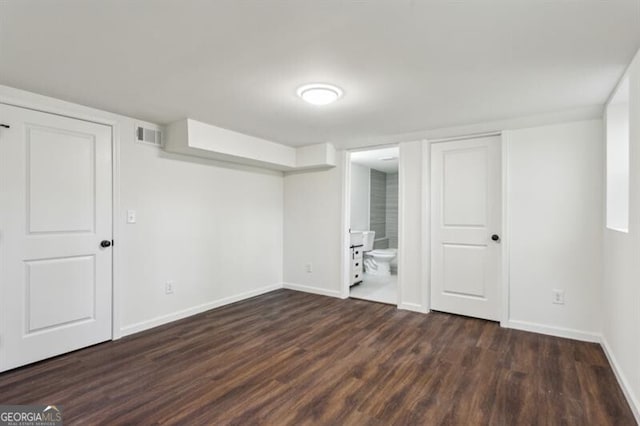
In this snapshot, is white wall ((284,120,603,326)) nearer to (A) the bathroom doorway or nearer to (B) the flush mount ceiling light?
(A) the bathroom doorway

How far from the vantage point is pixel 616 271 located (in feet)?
7.80

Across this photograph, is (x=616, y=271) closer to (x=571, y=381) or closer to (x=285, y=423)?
(x=571, y=381)

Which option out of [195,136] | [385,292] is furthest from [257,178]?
[385,292]

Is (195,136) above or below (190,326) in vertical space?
above

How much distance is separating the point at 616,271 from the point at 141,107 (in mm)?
4054

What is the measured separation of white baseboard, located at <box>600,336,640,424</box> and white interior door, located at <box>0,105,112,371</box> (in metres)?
3.92

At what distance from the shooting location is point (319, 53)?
192 centimetres

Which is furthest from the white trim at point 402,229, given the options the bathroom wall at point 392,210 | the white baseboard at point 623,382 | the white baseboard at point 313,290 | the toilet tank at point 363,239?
the bathroom wall at point 392,210

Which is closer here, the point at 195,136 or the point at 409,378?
the point at 409,378

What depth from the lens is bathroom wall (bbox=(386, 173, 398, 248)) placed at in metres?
7.43

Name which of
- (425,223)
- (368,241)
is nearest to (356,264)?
(368,241)

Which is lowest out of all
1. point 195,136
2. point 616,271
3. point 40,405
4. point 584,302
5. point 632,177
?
point 40,405

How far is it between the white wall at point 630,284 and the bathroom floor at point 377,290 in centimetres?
220

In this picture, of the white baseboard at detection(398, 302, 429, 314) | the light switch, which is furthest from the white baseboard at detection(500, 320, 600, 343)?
the light switch
